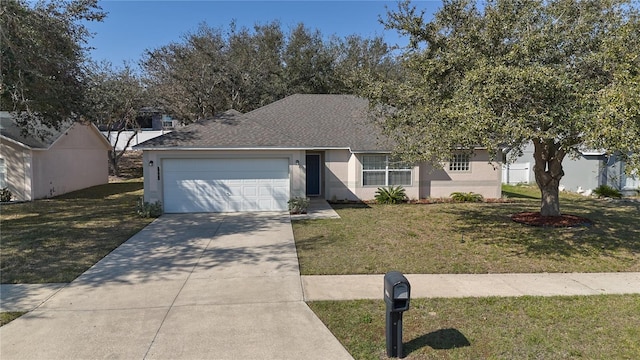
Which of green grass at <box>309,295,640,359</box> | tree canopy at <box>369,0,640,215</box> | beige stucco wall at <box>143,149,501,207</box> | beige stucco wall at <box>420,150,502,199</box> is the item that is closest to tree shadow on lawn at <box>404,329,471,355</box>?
green grass at <box>309,295,640,359</box>

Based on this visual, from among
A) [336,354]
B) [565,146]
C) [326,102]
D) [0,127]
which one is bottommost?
[336,354]

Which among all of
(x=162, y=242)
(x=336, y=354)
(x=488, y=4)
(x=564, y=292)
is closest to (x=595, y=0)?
(x=488, y=4)

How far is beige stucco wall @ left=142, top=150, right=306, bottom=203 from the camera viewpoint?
1374 cm

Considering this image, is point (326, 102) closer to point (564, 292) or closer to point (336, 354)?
point (564, 292)

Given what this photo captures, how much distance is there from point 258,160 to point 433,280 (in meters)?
8.85

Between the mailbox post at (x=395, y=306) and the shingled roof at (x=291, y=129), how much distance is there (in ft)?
31.6

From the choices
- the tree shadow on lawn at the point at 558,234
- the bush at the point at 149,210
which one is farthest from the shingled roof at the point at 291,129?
the tree shadow on lawn at the point at 558,234

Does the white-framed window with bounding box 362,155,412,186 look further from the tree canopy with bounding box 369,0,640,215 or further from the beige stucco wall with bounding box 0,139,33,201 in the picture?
the beige stucco wall with bounding box 0,139,33,201

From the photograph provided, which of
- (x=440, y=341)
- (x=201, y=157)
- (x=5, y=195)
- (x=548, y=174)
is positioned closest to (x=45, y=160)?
(x=5, y=195)

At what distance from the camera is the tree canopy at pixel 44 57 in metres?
9.98

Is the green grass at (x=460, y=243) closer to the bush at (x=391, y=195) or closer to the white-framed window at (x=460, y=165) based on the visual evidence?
the bush at (x=391, y=195)

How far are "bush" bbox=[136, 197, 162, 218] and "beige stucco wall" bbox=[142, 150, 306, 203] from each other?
1.50 feet

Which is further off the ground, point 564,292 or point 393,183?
point 393,183

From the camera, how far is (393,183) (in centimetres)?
1741
